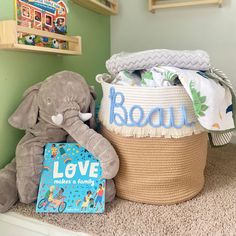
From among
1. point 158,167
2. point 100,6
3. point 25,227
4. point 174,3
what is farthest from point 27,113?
point 174,3

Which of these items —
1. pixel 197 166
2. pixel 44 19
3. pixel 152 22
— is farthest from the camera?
pixel 152 22

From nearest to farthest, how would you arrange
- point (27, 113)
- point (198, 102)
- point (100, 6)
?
point (198, 102), point (27, 113), point (100, 6)

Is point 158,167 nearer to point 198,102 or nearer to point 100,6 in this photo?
point 198,102

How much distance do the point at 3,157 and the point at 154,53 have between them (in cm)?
63

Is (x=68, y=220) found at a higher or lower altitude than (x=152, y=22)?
lower

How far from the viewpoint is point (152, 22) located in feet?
5.12

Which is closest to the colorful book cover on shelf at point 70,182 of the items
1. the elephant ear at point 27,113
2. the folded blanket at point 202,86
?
the elephant ear at point 27,113

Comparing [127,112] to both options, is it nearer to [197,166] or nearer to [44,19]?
[197,166]

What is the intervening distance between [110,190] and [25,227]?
10.6 inches

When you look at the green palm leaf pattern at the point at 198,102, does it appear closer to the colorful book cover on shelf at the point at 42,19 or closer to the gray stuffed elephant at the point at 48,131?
the gray stuffed elephant at the point at 48,131

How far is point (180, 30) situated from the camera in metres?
1.50

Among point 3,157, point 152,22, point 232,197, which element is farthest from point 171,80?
point 152,22

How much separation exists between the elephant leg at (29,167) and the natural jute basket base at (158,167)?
0.24 metres

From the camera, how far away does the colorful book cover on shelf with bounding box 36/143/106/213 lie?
78 centimetres
